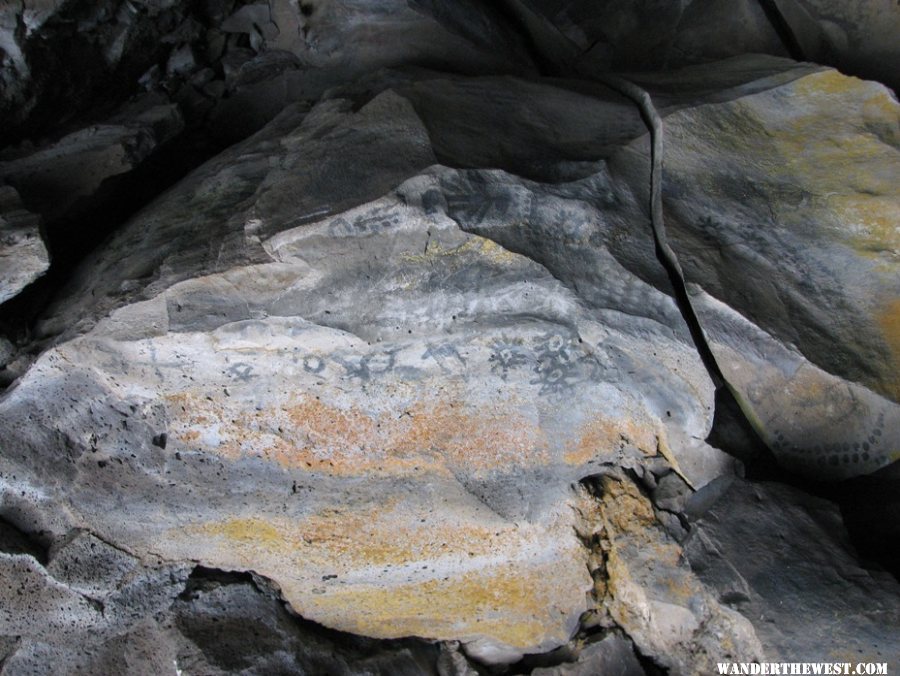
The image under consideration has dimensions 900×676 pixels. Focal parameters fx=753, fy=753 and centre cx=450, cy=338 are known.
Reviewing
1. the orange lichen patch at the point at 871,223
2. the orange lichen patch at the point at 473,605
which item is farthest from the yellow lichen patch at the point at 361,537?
the orange lichen patch at the point at 871,223

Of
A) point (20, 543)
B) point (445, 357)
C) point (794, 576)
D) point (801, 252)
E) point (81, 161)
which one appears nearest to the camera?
point (794, 576)

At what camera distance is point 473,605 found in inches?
92.7

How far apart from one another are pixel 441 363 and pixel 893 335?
117 centimetres

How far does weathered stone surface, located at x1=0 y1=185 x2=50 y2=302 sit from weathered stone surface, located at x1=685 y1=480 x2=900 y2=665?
1834mm

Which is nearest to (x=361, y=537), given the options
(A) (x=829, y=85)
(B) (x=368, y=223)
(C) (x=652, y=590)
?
(C) (x=652, y=590)

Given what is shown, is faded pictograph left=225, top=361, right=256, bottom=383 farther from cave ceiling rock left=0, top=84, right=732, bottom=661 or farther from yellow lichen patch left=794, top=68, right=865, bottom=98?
yellow lichen patch left=794, top=68, right=865, bottom=98

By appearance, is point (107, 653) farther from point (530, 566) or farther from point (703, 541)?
point (703, 541)

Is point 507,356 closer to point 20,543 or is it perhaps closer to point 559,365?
point 559,365

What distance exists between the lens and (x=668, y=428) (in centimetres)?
192

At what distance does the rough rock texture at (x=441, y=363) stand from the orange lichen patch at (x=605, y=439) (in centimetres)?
1

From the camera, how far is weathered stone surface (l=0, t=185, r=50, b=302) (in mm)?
1939

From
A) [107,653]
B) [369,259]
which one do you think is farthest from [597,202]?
[107,653]

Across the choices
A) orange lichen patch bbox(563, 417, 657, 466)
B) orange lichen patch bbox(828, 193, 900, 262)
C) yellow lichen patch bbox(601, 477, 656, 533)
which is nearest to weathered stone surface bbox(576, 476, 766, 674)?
yellow lichen patch bbox(601, 477, 656, 533)

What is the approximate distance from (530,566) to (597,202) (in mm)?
1076
